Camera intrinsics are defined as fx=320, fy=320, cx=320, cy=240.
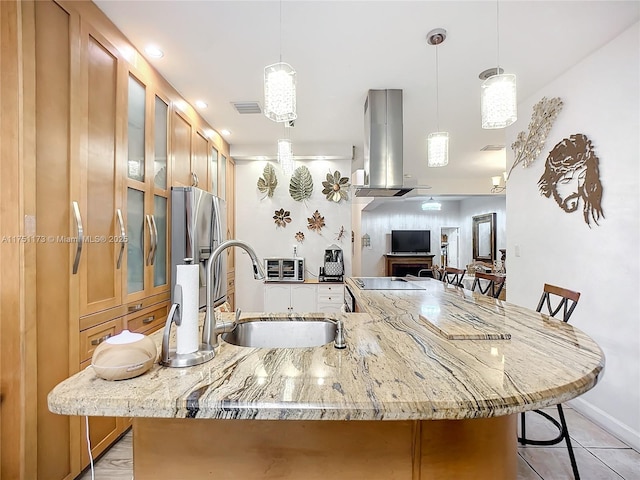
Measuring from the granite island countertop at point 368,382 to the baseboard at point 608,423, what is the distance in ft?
4.77

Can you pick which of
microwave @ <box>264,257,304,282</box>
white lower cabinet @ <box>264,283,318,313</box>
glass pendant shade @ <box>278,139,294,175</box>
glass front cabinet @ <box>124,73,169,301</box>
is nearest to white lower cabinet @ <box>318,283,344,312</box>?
white lower cabinet @ <box>264,283,318,313</box>

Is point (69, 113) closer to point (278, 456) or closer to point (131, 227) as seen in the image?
point (131, 227)

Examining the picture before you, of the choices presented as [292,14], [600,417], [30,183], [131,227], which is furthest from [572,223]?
[30,183]

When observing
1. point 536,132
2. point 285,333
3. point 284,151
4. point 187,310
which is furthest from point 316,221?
point 187,310

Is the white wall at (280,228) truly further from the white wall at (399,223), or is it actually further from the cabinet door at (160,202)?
the white wall at (399,223)

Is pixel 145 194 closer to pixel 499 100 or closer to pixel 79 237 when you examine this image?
pixel 79 237

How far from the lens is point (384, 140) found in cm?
285

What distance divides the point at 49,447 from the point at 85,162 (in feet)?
4.57

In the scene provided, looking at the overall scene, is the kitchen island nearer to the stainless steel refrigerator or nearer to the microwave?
the stainless steel refrigerator

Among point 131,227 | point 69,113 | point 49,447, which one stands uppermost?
point 69,113

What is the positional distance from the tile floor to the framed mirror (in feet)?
22.2

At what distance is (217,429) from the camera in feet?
2.89

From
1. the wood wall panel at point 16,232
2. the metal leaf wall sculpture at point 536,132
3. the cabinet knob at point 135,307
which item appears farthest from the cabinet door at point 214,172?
the metal leaf wall sculpture at point 536,132

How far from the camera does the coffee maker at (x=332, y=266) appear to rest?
421cm
